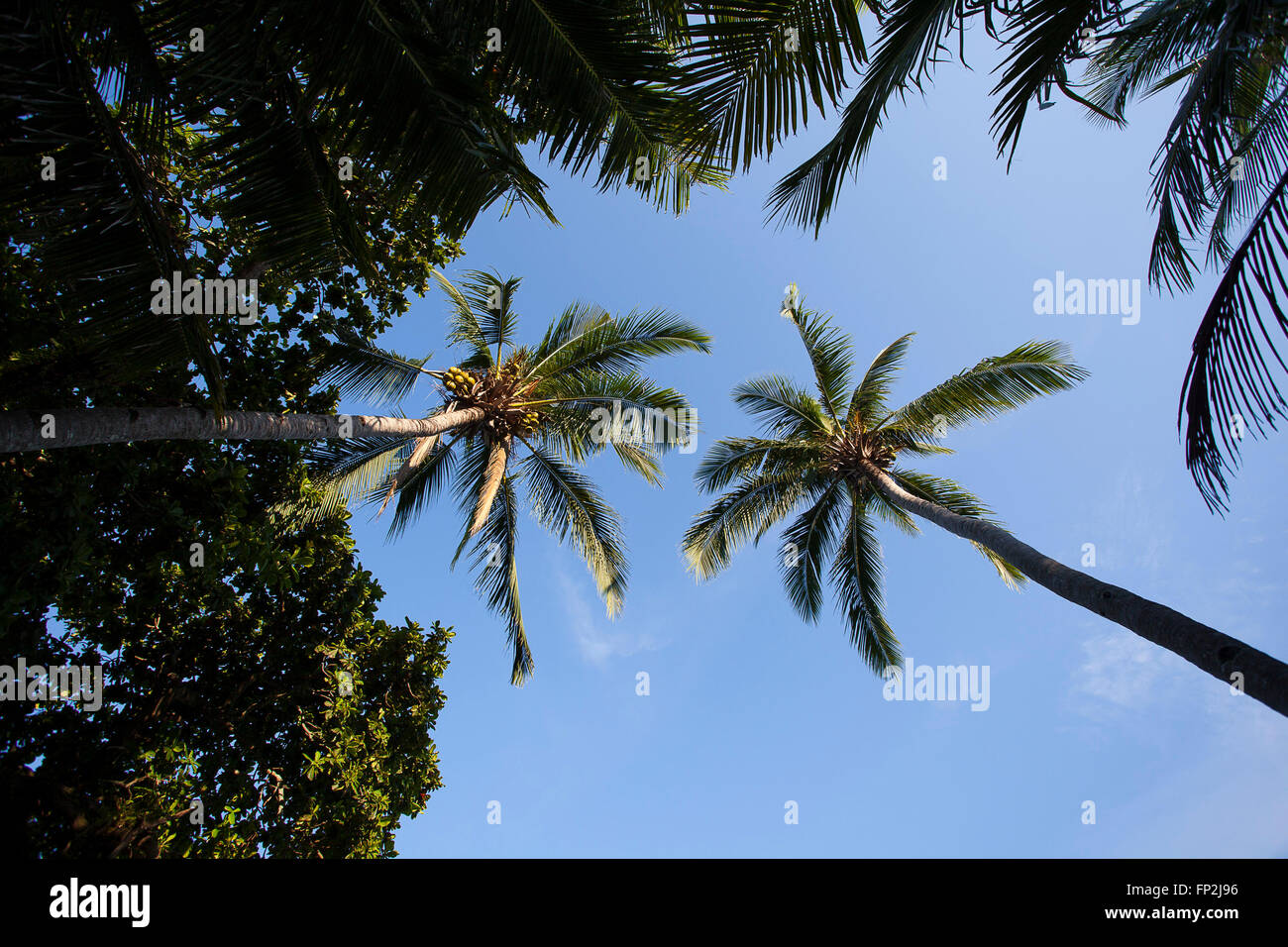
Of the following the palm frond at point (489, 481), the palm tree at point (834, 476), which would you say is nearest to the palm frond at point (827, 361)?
the palm tree at point (834, 476)

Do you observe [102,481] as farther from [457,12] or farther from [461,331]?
[461,331]

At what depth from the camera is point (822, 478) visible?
11773mm

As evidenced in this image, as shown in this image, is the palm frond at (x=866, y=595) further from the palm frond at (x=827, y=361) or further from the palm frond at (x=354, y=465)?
the palm frond at (x=354, y=465)

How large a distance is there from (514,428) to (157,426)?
6.12m

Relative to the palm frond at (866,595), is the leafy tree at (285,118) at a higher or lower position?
higher

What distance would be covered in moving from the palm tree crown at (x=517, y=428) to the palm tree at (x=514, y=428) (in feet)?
0.07

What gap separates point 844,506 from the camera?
11.8 m

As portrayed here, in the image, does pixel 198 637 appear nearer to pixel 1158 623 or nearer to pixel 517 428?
pixel 517 428

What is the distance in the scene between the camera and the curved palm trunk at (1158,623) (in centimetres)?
347

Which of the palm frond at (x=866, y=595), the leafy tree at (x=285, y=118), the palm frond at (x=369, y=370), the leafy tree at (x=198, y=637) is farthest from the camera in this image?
the palm frond at (x=866, y=595)

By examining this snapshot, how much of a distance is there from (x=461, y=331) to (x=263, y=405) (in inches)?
188

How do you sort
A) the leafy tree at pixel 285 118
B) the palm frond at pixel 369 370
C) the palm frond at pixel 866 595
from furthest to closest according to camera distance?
the palm frond at pixel 866 595 < the palm frond at pixel 369 370 < the leafy tree at pixel 285 118
